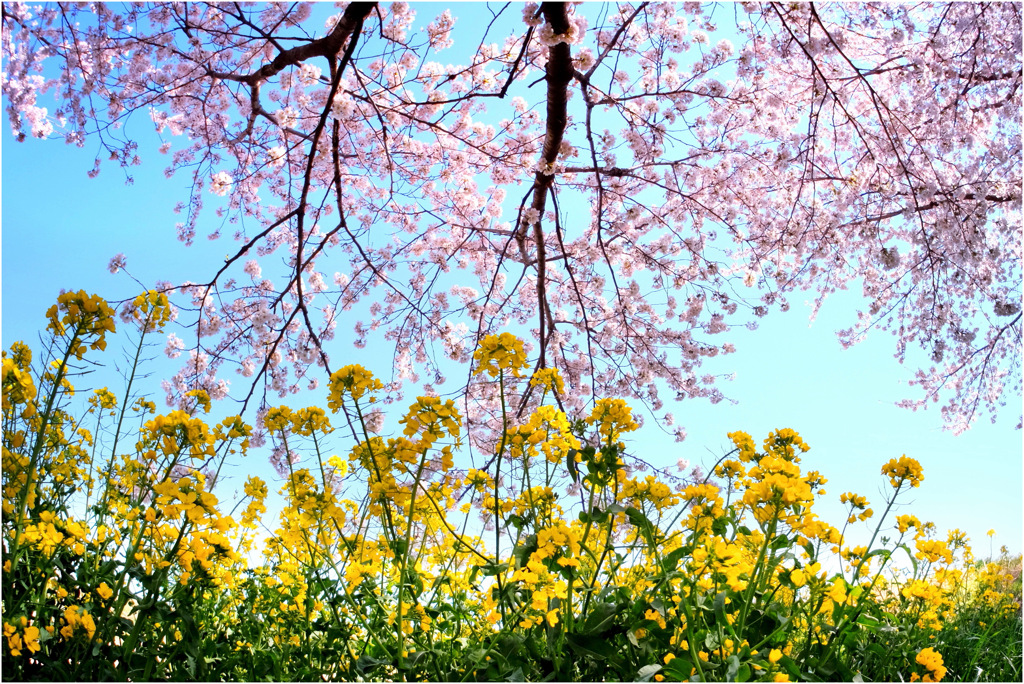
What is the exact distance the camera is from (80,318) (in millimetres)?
1966

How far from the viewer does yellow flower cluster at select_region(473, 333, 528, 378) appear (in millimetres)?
1854

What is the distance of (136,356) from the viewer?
229 centimetres

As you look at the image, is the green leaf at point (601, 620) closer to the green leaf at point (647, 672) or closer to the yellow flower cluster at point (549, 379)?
the green leaf at point (647, 672)

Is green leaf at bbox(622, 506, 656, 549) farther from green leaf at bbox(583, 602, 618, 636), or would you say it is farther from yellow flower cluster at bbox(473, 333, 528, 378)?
yellow flower cluster at bbox(473, 333, 528, 378)

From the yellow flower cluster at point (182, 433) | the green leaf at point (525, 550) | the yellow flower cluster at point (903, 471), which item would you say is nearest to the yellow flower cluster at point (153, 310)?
the yellow flower cluster at point (182, 433)

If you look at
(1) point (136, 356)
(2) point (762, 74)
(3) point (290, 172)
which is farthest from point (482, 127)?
(1) point (136, 356)

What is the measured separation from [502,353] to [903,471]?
1.25 meters

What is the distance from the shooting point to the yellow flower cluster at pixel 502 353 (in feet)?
6.08

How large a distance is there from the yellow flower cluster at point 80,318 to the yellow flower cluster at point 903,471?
2459mm

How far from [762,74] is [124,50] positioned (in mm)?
4666

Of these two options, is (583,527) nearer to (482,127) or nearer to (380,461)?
(380,461)

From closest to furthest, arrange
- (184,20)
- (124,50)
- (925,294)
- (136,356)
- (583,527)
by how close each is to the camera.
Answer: (583,527) → (136,356) → (184,20) → (124,50) → (925,294)

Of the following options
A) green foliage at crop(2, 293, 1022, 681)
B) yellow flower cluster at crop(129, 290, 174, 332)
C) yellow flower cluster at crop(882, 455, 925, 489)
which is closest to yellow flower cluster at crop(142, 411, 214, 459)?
green foliage at crop(2, 293, 1022, 681)

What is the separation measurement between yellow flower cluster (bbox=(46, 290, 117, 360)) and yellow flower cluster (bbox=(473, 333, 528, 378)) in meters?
1.19
